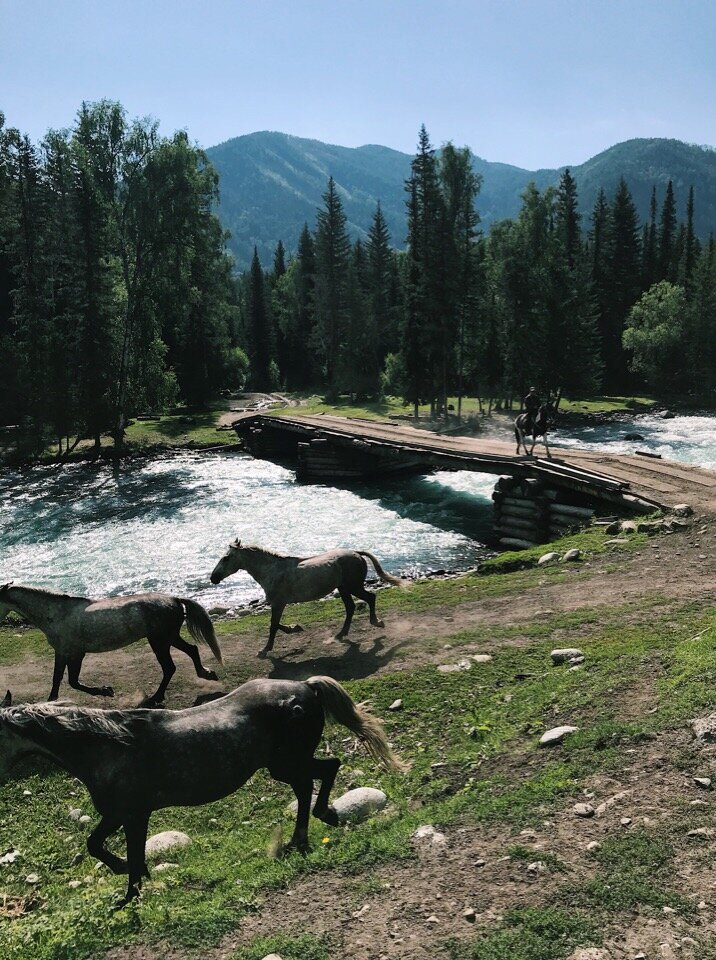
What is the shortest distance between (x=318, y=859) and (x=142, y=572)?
62.4 ft

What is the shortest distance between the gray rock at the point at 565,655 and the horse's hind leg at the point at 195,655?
6191 mm

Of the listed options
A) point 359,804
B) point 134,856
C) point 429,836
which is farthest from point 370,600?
point 134,856

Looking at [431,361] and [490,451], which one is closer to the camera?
[490,451]

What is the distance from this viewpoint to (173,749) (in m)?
7.02

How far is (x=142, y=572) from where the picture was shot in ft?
80.7

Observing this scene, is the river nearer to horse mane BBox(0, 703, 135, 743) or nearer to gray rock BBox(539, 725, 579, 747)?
gray rock BBox(539, 725, 579, 747)

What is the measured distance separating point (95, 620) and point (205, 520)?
66.3ft

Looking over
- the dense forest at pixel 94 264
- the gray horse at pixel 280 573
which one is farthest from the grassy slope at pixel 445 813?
the dense forest at pixel 94 264

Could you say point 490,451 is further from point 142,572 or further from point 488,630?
point 488,630

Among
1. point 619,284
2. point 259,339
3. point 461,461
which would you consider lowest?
point 461,461

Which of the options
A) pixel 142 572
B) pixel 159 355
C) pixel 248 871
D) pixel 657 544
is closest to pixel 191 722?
pixel 248 871

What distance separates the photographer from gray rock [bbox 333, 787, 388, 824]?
7879 mm

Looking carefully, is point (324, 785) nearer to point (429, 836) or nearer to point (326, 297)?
point (429, 836)

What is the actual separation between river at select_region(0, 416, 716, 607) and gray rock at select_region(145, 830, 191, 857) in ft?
41.6
